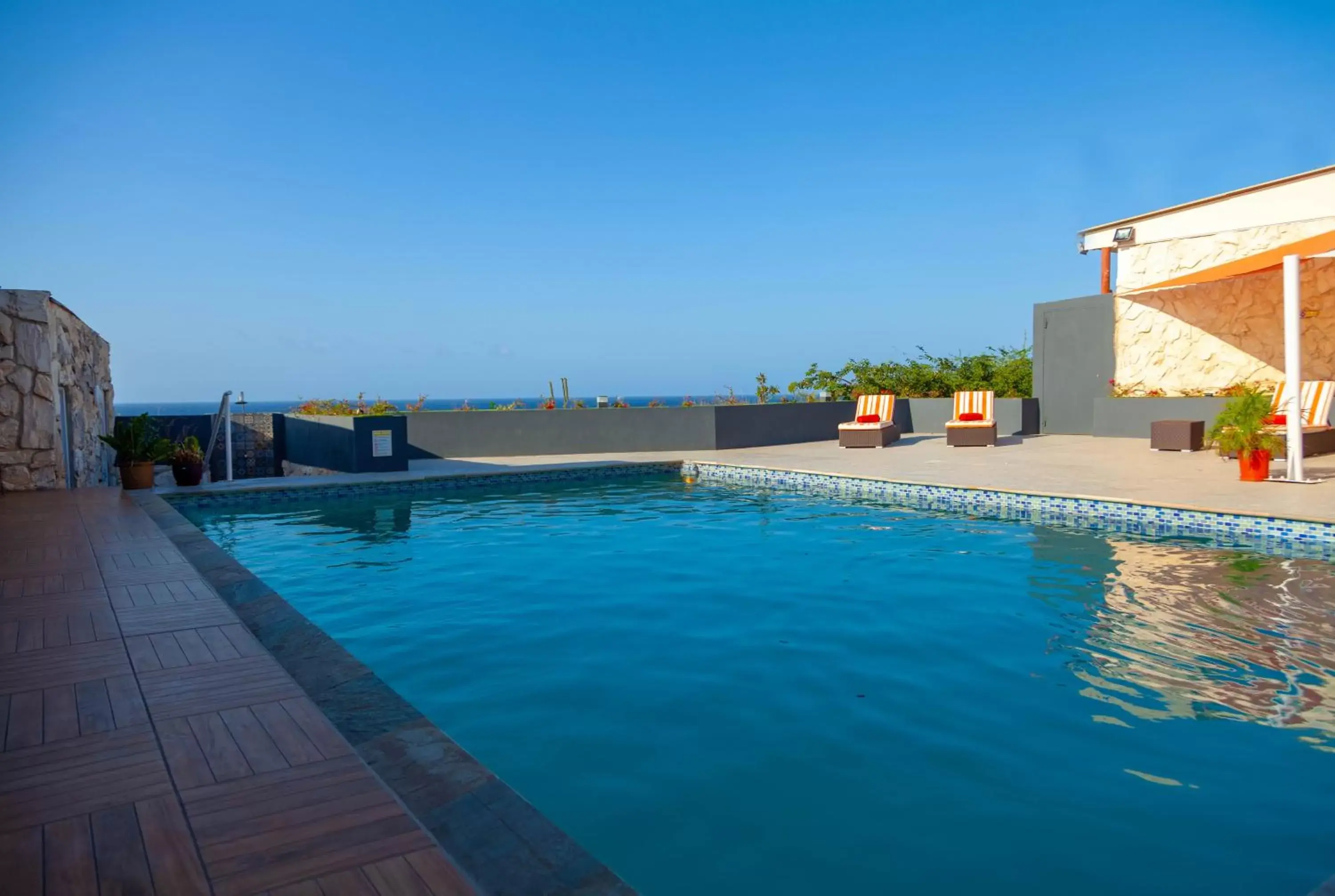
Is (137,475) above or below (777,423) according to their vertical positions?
below

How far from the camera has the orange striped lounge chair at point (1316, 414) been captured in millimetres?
9953

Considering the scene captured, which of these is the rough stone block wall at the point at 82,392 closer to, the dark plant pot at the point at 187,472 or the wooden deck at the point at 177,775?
the dark plant pot at the point at 187,472

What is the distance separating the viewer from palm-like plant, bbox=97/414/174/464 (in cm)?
914

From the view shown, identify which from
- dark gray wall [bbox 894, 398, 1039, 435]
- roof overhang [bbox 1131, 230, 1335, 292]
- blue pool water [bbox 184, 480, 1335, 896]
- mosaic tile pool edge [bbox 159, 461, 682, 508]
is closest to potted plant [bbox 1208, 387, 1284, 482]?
roof overhang [bbox 1131, 230, 1335, 292]

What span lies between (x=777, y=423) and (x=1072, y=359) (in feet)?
18.8

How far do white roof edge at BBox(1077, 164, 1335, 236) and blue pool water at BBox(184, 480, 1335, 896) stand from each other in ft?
30.6

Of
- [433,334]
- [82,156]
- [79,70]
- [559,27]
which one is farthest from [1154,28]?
[433,334]

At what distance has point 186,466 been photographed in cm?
961

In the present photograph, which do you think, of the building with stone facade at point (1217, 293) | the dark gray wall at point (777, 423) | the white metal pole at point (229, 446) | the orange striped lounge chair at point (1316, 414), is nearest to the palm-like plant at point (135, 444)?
the white metal pole at point (229, 446)

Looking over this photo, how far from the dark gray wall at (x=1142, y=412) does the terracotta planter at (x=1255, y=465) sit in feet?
14.5

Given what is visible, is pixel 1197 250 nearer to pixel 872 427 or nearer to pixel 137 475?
pixel 872 427

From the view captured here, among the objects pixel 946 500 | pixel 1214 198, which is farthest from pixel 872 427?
pixel 1214 198

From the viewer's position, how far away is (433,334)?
135 feet

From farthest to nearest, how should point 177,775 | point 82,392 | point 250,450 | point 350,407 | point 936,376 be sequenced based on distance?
point 936,376
point 250,450
point 350,407
point 82,392
point 177,775
